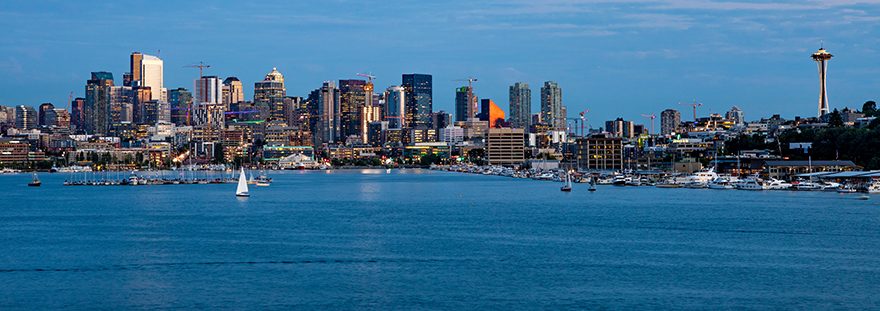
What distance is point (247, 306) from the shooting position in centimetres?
3403

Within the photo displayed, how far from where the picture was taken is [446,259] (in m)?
46.1

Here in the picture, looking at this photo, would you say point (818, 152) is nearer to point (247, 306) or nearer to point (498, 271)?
point (498, 271)

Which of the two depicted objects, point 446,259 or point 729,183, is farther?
point 729,183

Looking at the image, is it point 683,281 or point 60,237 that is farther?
point 60,237

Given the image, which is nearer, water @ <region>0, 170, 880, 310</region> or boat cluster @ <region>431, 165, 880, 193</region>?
water @ <region>0, 170, 880, 310</region>

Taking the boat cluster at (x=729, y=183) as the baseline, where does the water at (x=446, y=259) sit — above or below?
below

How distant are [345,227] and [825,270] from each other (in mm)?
35179

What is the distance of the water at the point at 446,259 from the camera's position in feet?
117

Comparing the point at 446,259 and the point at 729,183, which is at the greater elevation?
the point at 729,183

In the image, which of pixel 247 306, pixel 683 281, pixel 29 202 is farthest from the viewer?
A: pixel 29 202

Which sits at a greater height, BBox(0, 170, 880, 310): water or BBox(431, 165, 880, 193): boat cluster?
BBox(431, 165, 880, 193): boat cluster

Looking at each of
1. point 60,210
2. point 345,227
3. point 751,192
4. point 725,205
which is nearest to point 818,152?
point 751,192

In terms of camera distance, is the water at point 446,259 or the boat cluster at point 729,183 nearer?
the water at point 446,259

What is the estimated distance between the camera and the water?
117 ft
